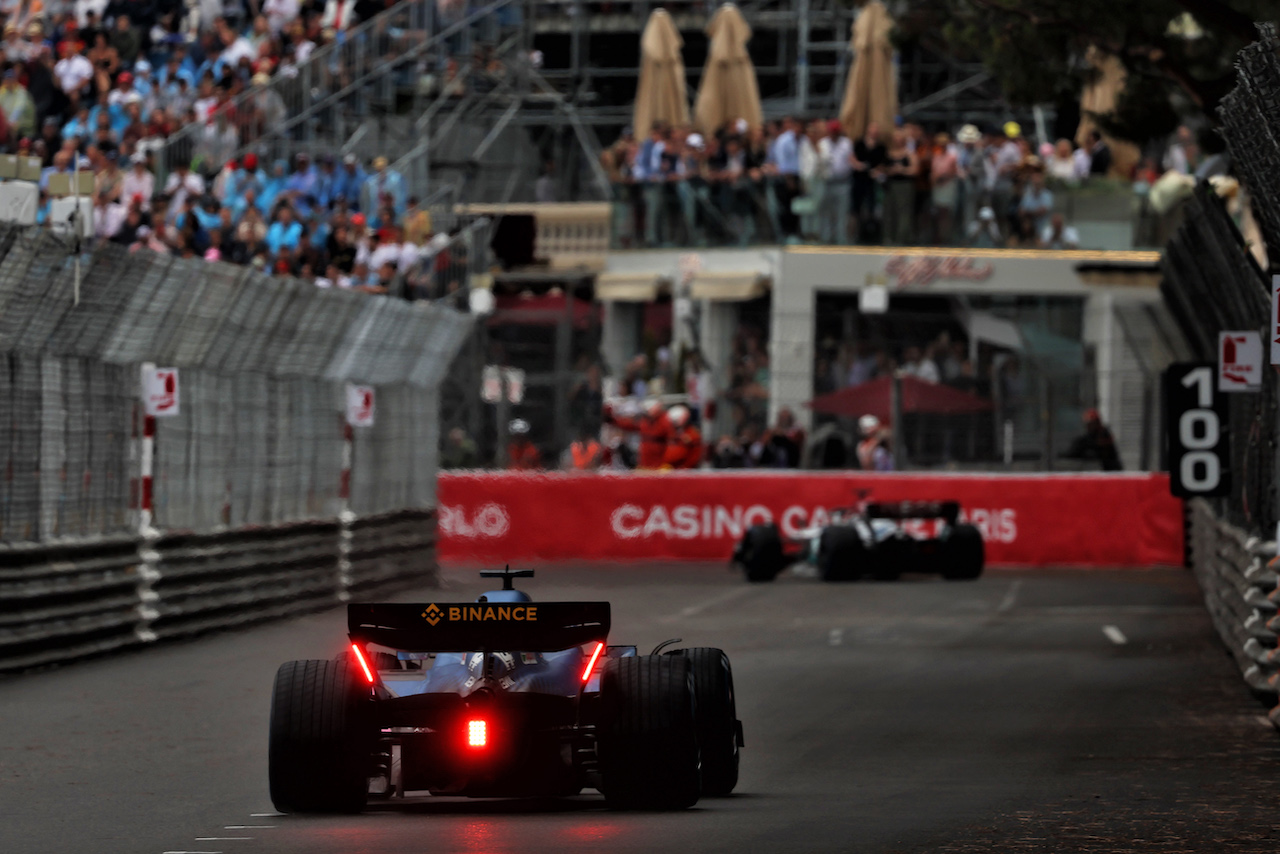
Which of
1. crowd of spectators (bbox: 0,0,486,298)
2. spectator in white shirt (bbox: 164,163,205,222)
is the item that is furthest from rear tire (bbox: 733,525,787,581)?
spectator in white shirt (bbox: 164,163,205,222)

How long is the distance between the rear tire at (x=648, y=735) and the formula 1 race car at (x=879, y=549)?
1724cm

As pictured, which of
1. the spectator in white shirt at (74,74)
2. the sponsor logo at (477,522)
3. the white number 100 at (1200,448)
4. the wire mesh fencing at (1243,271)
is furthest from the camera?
the spectator in white shirt at (74,74)

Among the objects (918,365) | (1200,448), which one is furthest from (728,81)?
(1200,448)

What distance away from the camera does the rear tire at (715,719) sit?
9.37m

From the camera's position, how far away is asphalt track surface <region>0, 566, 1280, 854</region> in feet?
27.5

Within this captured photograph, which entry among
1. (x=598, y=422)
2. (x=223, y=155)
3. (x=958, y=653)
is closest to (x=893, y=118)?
(x=598, y=422)

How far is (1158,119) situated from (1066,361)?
9.99 meters

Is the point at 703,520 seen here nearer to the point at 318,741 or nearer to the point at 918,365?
the point at 918,365

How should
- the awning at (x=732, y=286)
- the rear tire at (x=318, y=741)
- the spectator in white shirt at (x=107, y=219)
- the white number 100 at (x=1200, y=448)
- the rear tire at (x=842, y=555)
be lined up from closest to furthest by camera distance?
1. the rear tire at (x=318, y=741)
2. the white number 100 at (x=1200, y=448)
3. the rear tire at (x=842, y=555)
4. the spectator in white shirt at (x=107, y=219)
5. the awning at (x=732, y=286)

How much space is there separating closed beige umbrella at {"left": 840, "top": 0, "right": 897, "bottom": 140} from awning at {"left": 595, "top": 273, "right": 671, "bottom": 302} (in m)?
3.77

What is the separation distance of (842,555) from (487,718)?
17.7 metres

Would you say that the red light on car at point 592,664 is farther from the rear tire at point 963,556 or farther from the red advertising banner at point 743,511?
the red advertising banner at point 743,511

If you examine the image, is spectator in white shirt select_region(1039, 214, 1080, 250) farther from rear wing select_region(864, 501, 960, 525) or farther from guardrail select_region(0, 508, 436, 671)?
guardrail select_region(0, 508, 436, 671)

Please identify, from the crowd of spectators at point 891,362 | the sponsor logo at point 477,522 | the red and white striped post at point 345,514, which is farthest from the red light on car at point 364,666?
the crowd of spectators at point 891,362
